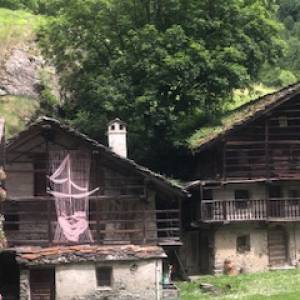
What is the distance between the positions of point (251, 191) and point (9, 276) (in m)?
13.9

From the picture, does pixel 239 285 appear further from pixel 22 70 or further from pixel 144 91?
pixel 22 70

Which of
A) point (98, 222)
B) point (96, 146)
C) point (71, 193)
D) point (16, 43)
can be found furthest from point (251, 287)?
point (16, 43)

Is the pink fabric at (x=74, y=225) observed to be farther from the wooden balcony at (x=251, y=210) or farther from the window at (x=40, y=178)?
the wooden balcony at (x=251, y=210)

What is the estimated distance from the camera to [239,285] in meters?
33.7

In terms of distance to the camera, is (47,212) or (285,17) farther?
(285,17)

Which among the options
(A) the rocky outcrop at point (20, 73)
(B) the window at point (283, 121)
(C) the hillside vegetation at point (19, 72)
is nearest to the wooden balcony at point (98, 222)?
(B) the window at point (283, 121)

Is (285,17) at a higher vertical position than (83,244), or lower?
higher

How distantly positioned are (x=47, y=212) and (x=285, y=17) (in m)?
75.0

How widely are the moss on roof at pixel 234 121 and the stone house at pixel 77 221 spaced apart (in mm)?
5455

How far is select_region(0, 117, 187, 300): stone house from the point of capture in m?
32.3

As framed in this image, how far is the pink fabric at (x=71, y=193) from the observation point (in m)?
33.2

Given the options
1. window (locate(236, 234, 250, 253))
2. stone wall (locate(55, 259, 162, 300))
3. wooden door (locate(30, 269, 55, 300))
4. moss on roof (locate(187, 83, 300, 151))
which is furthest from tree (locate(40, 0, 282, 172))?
wooden door (locate(30, 269, 55, 300))

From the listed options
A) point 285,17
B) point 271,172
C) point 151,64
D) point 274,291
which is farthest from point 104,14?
point 285,17

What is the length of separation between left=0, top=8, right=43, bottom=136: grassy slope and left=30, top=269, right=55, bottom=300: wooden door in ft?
51.4
